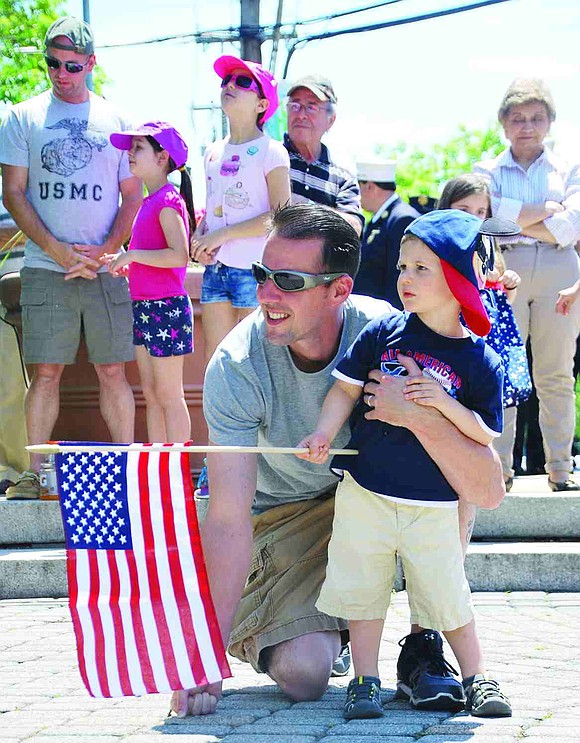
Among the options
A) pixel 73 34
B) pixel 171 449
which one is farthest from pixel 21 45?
pixel 171 449

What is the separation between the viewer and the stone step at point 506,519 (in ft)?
21.4

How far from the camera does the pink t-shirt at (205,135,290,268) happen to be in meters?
6.43

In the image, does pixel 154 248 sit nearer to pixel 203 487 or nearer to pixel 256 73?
pixel 256 73

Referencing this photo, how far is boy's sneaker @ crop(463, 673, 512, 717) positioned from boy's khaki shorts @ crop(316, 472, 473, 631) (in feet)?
0.60

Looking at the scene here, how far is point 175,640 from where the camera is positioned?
12.3 feet

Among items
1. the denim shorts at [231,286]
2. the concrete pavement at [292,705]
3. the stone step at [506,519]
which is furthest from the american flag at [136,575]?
the stone step at [506,519]

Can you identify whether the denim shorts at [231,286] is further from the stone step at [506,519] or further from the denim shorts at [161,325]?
the stone step at [506,519]

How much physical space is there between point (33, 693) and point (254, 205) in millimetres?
2982

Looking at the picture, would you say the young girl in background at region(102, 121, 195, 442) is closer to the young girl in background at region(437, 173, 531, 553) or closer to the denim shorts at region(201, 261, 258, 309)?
the denim shorts at region(201, 261, 258, 309)

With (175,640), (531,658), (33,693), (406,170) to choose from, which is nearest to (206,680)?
(175,640)

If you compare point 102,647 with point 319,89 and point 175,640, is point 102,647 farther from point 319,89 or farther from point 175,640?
point 319,89

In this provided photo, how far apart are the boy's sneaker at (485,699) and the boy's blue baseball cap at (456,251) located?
3.50ft

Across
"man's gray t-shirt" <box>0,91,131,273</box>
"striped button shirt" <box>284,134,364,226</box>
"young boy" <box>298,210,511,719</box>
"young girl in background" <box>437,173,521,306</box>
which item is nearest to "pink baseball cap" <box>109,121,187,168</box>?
"man's gray t-shirt" <box>0,91,131,273</box>

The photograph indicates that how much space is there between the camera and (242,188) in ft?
21.3
